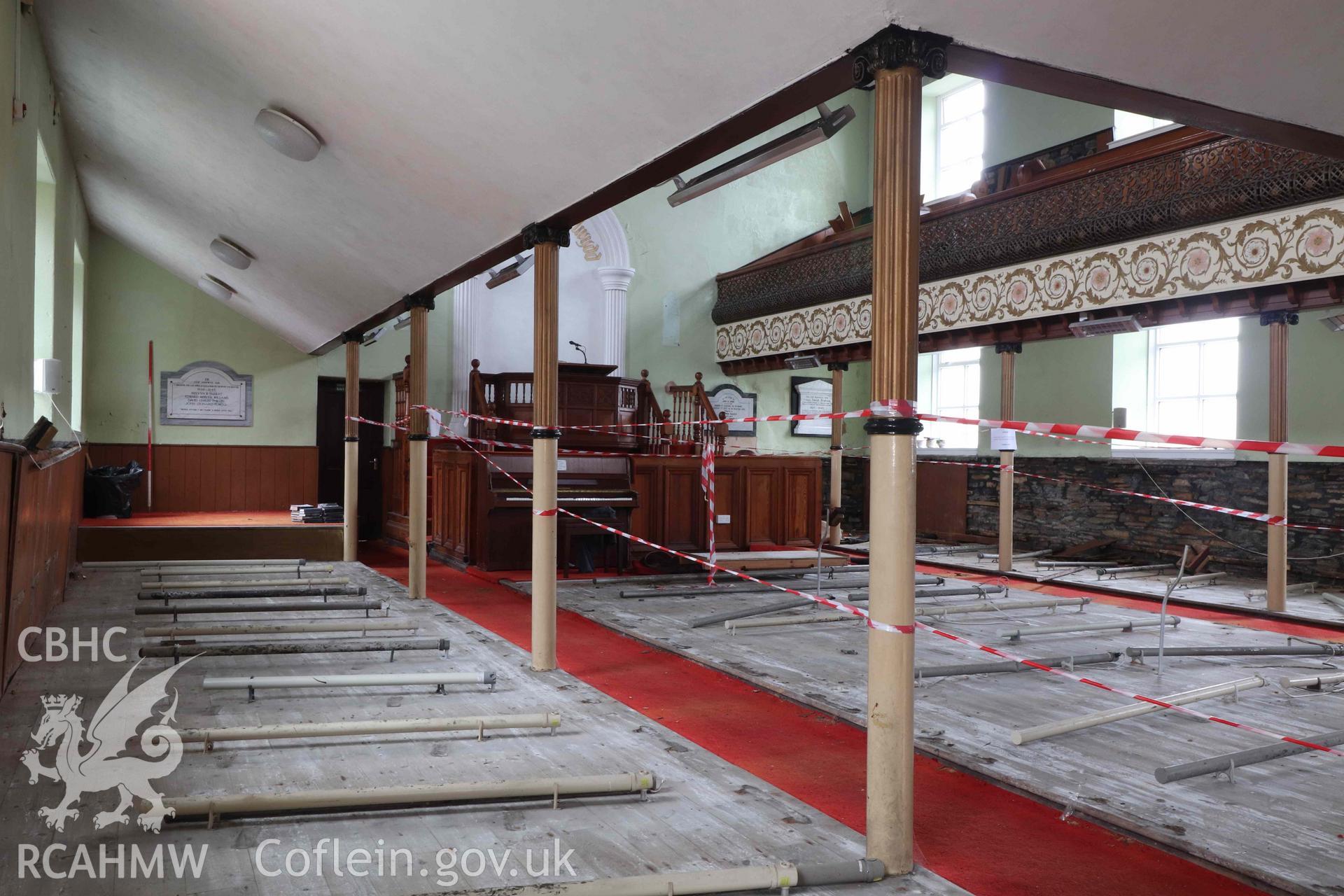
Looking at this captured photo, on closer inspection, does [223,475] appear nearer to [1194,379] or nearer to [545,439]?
[545,439]

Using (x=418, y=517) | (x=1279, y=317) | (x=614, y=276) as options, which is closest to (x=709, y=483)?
(x=418, y=517)

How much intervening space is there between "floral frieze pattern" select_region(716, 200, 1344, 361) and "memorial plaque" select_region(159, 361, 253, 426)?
277 inches

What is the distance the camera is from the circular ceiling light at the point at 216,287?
32.7 ft

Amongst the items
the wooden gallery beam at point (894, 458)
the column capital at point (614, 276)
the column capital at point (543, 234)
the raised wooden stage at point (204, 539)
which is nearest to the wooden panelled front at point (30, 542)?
the raised wooden stage at point (204, 539)

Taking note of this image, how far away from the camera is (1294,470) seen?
9.05 m

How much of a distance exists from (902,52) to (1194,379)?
30.5ft

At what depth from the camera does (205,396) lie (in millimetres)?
11086

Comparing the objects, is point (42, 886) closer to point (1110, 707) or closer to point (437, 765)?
point (437, 765)

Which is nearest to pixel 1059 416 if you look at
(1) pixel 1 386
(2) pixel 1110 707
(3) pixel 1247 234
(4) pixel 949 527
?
(4) pixel 949 527

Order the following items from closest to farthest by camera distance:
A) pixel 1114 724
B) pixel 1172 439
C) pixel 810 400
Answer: pixel 1172 439, pixel 1114 724, pixel 810 400

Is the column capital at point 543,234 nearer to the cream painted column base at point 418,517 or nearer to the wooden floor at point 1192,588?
the cream painted column base at point 418,517

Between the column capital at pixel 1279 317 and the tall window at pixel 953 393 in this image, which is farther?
the tall window at pixel 953 393

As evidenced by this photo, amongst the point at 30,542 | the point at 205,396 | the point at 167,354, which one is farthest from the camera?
the point at 205,396

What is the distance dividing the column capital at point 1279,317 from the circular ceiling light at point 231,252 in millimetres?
8368
